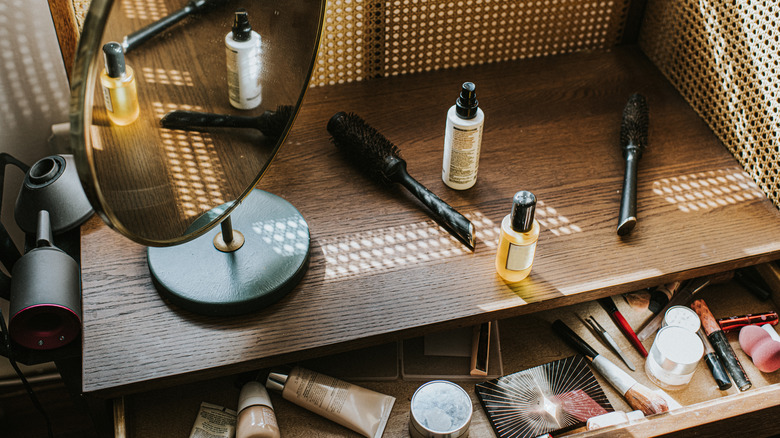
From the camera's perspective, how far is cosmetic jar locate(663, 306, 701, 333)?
80 centimetres

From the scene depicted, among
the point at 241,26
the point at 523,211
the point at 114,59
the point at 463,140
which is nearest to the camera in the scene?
the point at 114,59

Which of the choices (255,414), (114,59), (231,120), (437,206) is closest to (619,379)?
(437,206)

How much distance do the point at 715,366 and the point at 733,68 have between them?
1.32ft

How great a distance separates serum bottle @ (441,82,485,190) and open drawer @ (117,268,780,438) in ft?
0.64

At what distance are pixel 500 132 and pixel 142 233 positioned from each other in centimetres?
55

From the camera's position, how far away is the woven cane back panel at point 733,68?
825 mm

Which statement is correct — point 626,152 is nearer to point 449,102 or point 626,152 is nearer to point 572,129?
point 572,129

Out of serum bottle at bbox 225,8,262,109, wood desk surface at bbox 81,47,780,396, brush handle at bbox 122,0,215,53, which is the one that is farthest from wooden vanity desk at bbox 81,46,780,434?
brush handle at bbox 122,0,215,53

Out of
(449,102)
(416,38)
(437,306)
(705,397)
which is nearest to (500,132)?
(449,102)

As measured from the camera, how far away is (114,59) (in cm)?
44

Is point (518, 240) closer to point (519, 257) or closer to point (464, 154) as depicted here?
point (519, 257)

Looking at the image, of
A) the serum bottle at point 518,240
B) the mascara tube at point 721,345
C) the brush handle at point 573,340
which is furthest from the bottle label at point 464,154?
the mascara tube at point 721,345

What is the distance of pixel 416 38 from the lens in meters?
0.98

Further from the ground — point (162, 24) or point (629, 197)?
point (162, 24)
